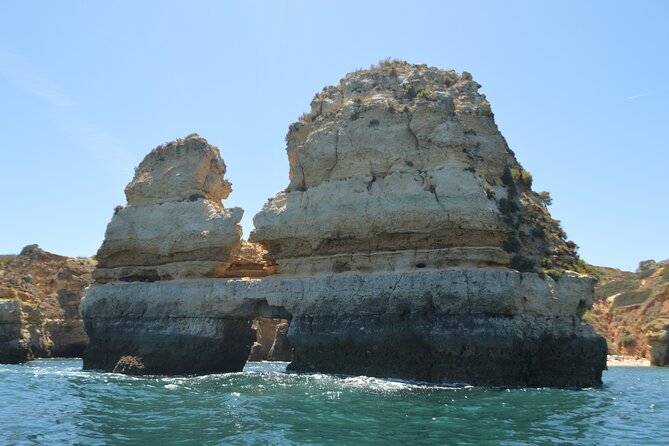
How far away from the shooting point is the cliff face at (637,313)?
152 feet

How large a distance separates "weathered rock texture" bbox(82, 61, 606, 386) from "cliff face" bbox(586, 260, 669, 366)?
1227 inches

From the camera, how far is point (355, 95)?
75.6 ft

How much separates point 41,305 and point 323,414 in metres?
37.9

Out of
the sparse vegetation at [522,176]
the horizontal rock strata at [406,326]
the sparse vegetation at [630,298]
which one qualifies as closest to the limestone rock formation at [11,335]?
the horizontal rock strata at [406,326]

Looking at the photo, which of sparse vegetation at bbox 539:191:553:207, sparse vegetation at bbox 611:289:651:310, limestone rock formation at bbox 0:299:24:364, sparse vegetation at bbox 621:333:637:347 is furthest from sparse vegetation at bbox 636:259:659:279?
limestone rock formation at bbox 0:299:24:364

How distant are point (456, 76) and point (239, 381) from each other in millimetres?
14105

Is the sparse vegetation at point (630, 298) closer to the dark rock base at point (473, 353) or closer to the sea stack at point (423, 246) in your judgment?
the sea stack at point (423, 246)

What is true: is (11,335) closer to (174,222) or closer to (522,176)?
(174,222)

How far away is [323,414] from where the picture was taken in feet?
39.6

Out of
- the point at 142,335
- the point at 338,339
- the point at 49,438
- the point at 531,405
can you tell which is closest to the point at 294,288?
the point at 338,339

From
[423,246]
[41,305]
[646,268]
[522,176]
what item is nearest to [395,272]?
[423,246]

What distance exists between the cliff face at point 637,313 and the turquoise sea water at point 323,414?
106 ft

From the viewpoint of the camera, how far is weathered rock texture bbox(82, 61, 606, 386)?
1739 cm

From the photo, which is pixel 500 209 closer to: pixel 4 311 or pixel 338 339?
pixel 338 339
